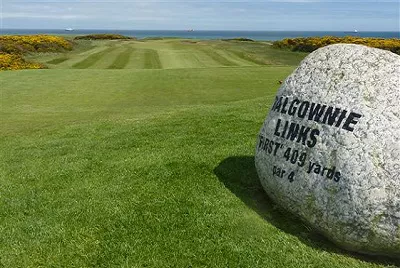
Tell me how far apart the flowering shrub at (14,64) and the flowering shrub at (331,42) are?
3282cm

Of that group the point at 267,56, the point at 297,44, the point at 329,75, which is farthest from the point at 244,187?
the point at 297,44

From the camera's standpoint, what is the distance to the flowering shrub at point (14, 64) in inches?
1558

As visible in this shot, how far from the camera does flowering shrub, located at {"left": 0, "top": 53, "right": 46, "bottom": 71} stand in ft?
130

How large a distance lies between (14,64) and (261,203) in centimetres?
3831

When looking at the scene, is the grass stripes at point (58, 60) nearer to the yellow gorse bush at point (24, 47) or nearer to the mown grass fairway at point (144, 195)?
the yellow gorse bush at point (24, 47)

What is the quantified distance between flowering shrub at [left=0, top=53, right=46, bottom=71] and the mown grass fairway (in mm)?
23642

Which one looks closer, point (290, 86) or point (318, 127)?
point (318, 127)

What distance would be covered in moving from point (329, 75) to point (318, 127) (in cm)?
92

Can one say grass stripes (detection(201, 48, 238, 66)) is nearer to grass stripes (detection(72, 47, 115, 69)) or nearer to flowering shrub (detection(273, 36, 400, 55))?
grass stripes (detection(72, 47, 115, 69))

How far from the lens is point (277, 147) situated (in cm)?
754

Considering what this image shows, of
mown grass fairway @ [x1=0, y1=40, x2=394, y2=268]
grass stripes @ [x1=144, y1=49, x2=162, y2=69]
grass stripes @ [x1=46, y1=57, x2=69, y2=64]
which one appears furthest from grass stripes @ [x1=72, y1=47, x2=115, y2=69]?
mown grass fairway @ [x1=0, y1=40, x2=394, y2=268]

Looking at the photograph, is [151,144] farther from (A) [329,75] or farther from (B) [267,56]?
(B) [267,56]

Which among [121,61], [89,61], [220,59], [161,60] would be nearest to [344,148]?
[121,61]

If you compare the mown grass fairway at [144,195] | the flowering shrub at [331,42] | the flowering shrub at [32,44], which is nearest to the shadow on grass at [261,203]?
the mown grass fairway at [144,195]
